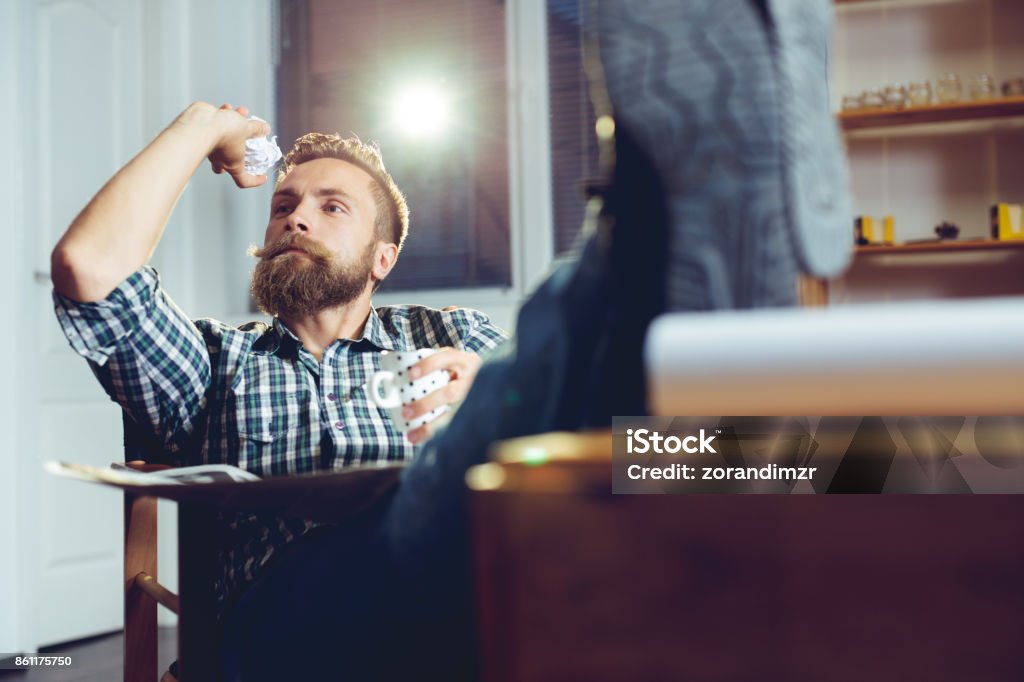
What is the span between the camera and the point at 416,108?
2748 millimetres

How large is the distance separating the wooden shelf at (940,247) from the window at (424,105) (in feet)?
3.43

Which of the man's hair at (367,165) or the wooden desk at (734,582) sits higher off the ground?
the man's hair at (367,165)

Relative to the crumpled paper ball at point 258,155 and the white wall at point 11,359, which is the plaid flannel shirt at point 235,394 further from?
the white wall at point 11,359

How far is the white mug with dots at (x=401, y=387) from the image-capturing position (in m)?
0.89

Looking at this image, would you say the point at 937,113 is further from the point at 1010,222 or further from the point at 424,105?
the point at 424,105

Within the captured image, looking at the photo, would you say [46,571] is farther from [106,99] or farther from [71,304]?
[71,304]

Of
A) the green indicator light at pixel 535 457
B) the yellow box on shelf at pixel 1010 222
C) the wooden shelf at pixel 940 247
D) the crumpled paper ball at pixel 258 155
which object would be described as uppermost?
the yellow box on shelf at pixel 1010 222

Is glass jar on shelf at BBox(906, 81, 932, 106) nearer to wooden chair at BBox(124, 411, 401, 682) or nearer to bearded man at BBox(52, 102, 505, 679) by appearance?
bearded man at BBox(52, 102, 505, 679)

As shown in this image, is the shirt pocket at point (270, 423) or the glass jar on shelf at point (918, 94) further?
the glass jar on shelf at point (918, 94)

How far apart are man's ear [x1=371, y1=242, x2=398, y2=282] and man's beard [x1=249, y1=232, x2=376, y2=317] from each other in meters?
0.08

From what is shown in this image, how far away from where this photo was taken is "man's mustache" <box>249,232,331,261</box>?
1.36m

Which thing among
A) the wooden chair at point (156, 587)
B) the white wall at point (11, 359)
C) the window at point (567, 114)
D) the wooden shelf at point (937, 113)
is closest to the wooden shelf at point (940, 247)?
the wooden shelf at point (937, 113)


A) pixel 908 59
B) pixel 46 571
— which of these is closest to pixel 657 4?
pixel 46 571

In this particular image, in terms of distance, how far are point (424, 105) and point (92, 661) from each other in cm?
181
